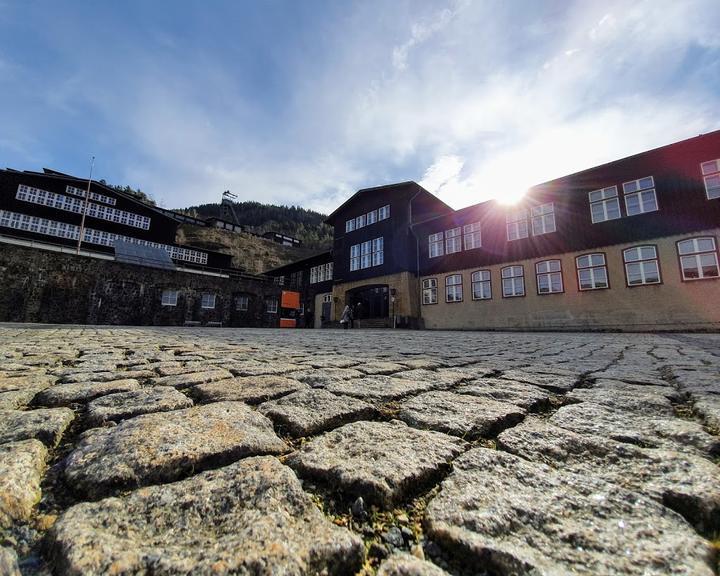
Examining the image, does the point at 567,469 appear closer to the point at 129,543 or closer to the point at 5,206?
the point at 129,543

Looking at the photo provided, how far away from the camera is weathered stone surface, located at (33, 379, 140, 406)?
5.59 feet

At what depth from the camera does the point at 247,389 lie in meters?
2.02

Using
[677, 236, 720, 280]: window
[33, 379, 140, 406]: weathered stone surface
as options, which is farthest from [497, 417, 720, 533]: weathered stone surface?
[677, 236, 720, 280]: window

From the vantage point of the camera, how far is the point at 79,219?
27.2 meters

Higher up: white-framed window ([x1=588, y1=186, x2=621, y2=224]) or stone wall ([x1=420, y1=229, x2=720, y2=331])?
white-framed window ([x1=588, y1=186, x2=621, y2=224])

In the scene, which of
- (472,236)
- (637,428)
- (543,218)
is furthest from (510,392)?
(472,236)

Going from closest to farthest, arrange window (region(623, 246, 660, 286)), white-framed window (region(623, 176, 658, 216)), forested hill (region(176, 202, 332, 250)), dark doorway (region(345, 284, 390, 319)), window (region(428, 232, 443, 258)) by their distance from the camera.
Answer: window (region(623, 246, 660, 286)), white-framed window (region(623, 176, 658, 216)), window (region(428, 232, 443, 258)), dark doorway (region(345, 284, 390, 319)), forested hill (region(176, 202, 332, 250))

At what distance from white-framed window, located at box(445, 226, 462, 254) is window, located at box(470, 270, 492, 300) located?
205cm

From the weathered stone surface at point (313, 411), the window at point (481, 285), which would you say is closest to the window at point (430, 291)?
the window at point (481, 285)

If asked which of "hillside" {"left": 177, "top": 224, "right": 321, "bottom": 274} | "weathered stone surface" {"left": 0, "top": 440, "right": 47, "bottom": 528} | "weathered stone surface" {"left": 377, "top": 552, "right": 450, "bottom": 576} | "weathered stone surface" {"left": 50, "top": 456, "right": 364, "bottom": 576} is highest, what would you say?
"hillside" {"left": 177, "top": 224, "right": 321, "bottom": 274}

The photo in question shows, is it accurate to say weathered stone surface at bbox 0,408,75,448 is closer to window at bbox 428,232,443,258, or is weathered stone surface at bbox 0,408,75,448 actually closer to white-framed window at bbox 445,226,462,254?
white-framed window at bbox 445,226,462,254

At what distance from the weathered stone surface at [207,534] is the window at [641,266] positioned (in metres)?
17.1

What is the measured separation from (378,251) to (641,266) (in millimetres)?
14219

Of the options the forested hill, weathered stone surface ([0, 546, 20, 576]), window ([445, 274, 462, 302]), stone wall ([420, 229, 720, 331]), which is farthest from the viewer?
the forested hill
